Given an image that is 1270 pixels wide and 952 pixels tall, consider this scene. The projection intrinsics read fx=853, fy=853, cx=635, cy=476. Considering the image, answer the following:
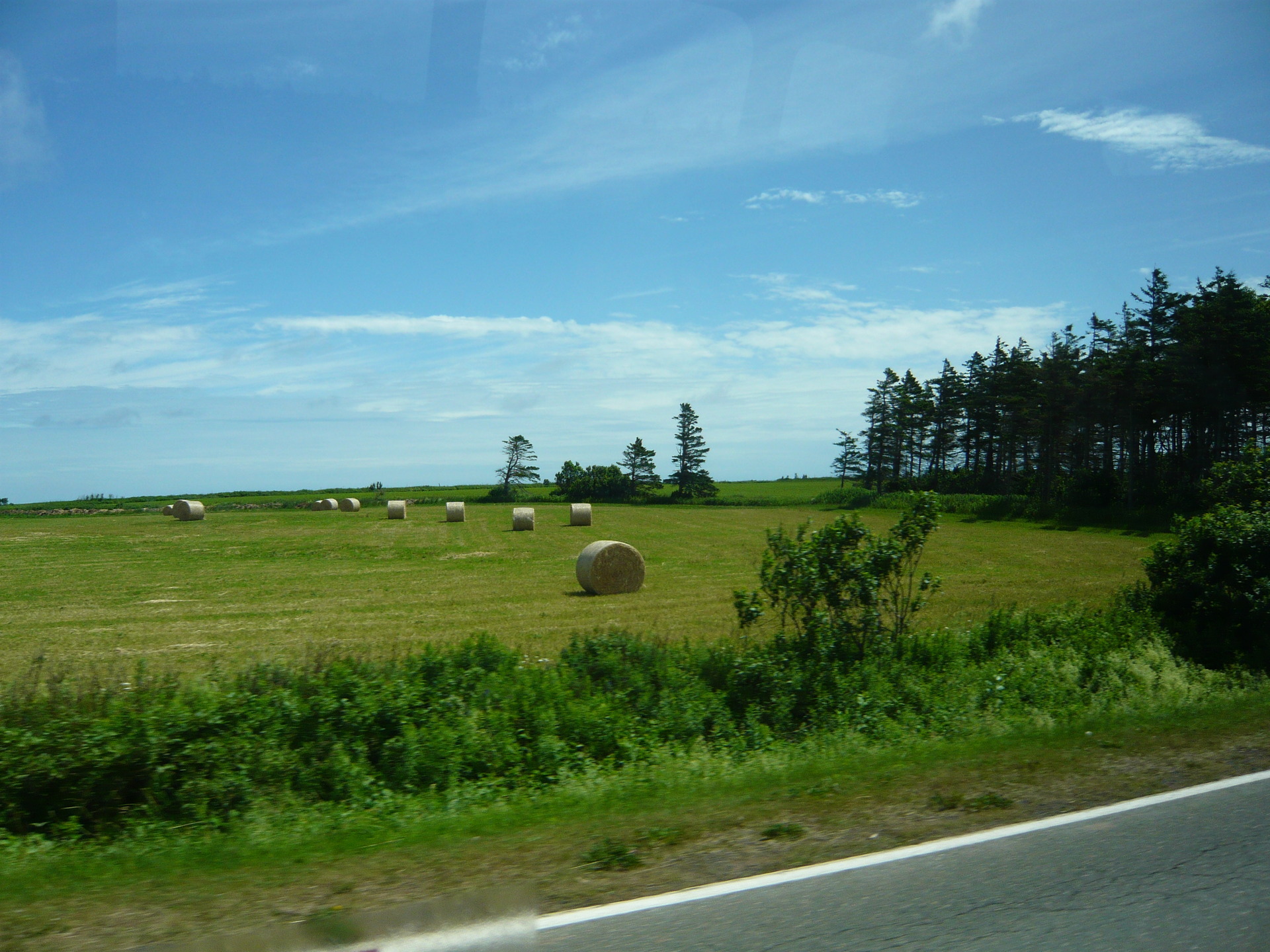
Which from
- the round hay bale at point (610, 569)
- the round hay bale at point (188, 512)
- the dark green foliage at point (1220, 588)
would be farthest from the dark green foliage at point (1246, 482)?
the round hay bale at point (188, 512)

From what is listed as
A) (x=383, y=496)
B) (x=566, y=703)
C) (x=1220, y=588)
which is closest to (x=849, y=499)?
(x=383, y=496)

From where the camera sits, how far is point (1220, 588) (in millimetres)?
14422

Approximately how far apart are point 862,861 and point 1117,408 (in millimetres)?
60243

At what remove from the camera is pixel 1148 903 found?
13.7 ft

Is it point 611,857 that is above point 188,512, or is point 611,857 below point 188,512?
below

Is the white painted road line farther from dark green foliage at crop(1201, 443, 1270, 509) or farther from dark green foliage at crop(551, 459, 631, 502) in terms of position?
dark green foliage at crop(551, 459, 631, 502)

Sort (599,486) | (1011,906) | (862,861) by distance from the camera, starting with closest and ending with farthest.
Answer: (1011,906)
(862,861)
(599,486)

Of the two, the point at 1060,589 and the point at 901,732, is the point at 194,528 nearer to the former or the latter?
the point at 1060,589

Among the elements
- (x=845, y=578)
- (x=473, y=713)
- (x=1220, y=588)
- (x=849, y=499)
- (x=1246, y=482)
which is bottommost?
(x=473, y=713)

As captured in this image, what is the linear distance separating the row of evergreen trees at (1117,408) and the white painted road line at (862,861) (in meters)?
27.9

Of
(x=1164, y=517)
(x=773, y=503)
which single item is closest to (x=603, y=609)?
(x=1164, y=517)

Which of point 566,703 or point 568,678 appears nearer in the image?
point 566,703

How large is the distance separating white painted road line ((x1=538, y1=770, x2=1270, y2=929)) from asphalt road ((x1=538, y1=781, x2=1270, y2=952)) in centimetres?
6

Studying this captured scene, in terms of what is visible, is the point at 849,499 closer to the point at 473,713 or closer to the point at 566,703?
the point at 566,703
